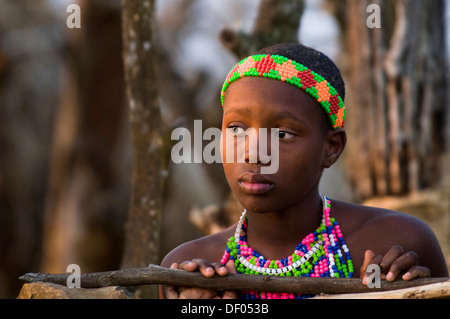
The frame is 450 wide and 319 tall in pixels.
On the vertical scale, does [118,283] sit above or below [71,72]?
below

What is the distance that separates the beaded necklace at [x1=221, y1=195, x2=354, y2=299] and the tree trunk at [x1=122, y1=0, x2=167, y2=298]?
0.94 m

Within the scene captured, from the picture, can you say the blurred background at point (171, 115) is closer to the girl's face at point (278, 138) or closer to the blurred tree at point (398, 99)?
the blurred tree at point (398, 99)

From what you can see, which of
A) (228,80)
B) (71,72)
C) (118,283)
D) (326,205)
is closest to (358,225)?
(326,205)

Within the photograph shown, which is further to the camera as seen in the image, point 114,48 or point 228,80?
point 114,48

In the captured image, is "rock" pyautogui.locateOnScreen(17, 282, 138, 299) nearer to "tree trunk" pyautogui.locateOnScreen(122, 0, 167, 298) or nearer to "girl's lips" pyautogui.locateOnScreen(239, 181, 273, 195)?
"girl's lips" pyautogui.locateOnScreen(239, 181, 273, 195)

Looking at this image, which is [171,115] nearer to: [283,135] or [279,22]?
[279,22]

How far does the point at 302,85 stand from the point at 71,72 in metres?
6.14

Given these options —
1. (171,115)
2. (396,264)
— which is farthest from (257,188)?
(171,115)

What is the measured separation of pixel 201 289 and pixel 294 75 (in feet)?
3.04

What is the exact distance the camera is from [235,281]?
7.77 ft

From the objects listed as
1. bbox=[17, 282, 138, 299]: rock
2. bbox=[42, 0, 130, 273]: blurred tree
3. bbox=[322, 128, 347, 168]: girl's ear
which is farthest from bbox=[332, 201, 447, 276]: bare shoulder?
bbox=[42, 0, 130, 273]: blurred tree

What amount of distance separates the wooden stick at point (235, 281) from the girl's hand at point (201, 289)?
1.1 inches

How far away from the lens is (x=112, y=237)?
7836 millimetres
